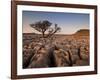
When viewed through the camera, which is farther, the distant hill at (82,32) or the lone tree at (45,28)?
the distant hill at (82,32)

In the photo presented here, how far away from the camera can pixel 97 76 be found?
7.40ft

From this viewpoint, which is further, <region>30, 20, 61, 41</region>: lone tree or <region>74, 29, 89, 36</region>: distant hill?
<region>74, 29, 89, 36</region>: distant hill

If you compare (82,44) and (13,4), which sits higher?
(13,4)

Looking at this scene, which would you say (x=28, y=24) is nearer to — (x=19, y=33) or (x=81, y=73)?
(x=19, y=33)

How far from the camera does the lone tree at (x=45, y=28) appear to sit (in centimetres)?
206

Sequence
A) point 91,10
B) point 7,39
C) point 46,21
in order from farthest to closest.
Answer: point 91,10 < point 46,21 < point 7,39

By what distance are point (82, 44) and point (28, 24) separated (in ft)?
2.02

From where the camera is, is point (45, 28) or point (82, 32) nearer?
point (45, 28)

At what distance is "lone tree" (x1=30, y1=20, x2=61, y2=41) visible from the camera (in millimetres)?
2057

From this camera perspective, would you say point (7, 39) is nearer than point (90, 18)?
Yes

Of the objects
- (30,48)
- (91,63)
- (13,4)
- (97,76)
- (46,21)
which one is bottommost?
(97,76)

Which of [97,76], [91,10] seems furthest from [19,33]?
[97,76]

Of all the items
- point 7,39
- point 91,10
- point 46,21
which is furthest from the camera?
point 91,10

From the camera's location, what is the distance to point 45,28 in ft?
6.84
